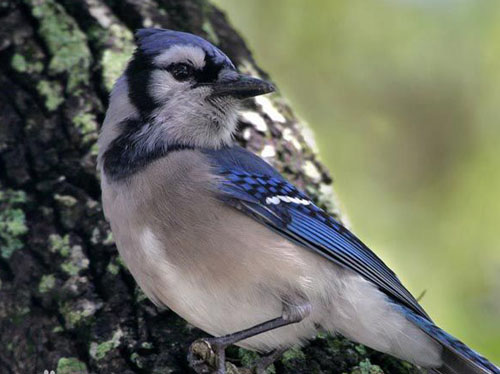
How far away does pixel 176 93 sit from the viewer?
3.53 meters

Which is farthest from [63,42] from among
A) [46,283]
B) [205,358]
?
[205,358]

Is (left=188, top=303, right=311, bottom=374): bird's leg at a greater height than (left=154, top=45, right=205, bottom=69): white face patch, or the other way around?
(left=154, top=45, right=205, bottom=69): white face patch

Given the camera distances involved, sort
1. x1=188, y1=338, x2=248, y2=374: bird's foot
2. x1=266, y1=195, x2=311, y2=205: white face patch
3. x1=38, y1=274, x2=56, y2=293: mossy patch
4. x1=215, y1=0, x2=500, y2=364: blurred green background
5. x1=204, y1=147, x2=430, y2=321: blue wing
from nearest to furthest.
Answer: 1. x1=188, y1=338, x2=248, y2=374: bird's foot
2. x1=38, y1=274, x2=56, y2=293: mossy patch
3. x1=204, y1=147, x2=430, y2=321: blue wing
4. x1=266, y1=195, x2=311, y2=205: white face patch
5. x1=215, y1=0, x2=500, y2=364: blurred green background

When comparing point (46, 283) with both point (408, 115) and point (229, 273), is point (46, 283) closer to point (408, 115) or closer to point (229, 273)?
point (229, 273)

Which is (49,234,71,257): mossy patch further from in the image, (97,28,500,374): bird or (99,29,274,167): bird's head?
(99,29,274,167): bird's head

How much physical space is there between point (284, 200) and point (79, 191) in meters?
0.92

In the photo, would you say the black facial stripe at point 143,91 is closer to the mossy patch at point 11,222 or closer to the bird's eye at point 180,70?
the bird's eye at point 180,70

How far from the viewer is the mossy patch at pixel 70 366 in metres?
2.89

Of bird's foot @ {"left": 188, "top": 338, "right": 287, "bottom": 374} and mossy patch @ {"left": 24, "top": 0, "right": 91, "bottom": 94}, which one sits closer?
bird's foot @ {"left": 188, "top": 338, "right": 287, "bottom": 374}

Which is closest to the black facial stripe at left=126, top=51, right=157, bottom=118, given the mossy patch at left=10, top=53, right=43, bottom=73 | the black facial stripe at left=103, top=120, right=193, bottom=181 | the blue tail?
the black facial stripe at left=103, top=120, right=193, bottom=181

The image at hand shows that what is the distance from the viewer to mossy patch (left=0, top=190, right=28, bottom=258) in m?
3.34

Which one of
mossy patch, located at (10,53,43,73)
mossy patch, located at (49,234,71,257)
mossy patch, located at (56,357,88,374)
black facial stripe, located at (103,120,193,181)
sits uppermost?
black facial stripe, located at (103,120,193,181)

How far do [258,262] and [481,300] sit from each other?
2093mm

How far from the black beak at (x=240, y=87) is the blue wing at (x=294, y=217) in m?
0.27
